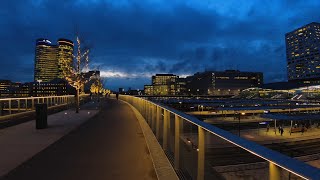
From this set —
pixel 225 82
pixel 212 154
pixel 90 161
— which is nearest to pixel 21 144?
pixel 90 161

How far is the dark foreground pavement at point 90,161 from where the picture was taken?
6.08 metres

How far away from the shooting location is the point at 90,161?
7328 mm

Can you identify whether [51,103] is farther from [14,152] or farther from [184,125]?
[184,125]

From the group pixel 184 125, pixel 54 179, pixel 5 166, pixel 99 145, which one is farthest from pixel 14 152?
pixel 184 125

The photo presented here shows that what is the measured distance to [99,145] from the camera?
9.54 metres

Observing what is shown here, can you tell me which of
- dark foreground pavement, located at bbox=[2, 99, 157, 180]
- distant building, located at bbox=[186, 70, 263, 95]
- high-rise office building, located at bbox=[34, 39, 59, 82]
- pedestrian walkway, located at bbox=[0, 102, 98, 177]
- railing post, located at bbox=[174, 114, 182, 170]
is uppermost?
high-rise office building, located at bbox=[34, 39, 59, 82]

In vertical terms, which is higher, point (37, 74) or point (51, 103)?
point (37, 74)

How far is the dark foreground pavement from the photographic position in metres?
6.08

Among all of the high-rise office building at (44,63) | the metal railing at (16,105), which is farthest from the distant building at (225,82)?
the metal railing at (16,105)

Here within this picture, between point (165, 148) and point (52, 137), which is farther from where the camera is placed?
point (52, 137)

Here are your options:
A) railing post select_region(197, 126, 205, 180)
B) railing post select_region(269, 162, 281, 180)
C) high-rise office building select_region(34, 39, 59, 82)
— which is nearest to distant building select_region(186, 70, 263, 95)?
high-rise office building select_region(34, 39, 59, 82)

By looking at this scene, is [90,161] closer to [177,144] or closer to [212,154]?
[177,144]

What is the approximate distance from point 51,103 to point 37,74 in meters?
142

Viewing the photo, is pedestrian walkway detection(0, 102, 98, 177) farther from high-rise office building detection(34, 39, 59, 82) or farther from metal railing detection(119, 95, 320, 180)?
high-rise office building detection(34, 39, 59, 82)
